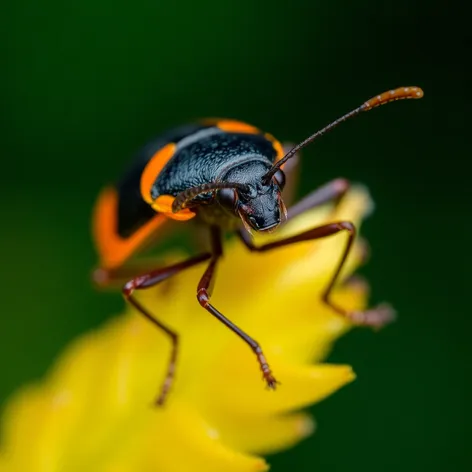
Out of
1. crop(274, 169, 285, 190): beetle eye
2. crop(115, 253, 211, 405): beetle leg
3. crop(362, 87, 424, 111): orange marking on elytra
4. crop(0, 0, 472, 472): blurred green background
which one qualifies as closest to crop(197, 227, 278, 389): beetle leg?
crop(115, 253, 211, 405): beetle leg

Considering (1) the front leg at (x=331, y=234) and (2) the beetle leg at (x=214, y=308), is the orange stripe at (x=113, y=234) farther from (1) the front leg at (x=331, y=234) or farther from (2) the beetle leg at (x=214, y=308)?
(1) the front leg at (x=331, y=234)

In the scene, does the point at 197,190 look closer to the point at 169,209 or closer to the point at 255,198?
the point at 255,198

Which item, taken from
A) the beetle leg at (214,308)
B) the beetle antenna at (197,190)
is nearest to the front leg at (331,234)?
the beetle leg at (214,308)

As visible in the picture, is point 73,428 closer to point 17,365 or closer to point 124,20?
point 17,365

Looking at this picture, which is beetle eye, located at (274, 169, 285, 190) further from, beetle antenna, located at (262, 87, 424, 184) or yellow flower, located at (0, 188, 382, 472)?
yellow flower, located at (0, 188, 382, 472)

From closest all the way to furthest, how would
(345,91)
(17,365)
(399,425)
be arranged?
1. (17,365)
2. (399,425)
3. (345,91)

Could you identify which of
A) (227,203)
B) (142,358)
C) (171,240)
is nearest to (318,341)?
(142,358)

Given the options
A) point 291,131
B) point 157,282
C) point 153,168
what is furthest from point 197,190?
point 291,131
